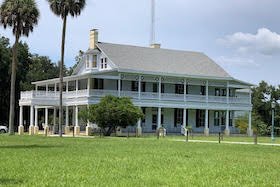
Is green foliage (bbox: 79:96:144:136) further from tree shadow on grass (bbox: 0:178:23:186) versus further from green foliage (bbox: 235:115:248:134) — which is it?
tree shadow on grass (bbox: 0:178:23:186)

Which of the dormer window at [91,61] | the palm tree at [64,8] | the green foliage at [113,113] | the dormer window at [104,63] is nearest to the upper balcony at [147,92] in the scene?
the dormer window at [91,61]

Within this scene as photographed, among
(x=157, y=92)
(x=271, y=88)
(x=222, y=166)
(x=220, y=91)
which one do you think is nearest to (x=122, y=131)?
(x=157, y=92)

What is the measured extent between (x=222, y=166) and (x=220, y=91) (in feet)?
167

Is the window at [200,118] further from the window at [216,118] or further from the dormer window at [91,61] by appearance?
the dormer window at [91,61]

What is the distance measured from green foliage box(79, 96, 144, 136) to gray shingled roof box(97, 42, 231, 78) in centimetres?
792

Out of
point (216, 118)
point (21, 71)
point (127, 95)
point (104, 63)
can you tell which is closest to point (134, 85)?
point (127, 95)

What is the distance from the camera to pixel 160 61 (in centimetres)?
6612

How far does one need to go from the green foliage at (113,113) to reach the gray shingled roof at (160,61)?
26.0 ft

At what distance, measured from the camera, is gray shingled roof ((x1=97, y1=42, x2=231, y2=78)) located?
6256 centimetres

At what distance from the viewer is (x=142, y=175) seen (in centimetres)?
1567

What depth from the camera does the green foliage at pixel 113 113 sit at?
51562 millimetres

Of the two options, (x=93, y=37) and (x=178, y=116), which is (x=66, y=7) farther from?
(x=178, y=116)

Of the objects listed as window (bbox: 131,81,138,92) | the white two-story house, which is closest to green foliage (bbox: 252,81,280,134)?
the white two-story house

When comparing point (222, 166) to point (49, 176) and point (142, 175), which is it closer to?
point (142, 175)
